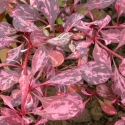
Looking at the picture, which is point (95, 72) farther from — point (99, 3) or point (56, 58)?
point (99, 3)

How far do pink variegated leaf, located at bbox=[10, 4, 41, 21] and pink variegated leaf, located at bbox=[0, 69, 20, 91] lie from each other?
0.45 feet

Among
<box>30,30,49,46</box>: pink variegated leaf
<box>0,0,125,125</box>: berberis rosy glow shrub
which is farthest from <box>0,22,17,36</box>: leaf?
<box>30,30,49,46</box>: pink variegated leaf

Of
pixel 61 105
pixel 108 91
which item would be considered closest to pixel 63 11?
pixel 108 91

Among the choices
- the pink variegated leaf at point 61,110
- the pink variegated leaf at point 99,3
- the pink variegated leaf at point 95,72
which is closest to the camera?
the pink variegated leaf at point 61,110

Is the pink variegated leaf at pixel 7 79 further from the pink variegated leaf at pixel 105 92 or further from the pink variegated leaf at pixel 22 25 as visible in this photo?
the pink variegated leaf at pixel 105 92

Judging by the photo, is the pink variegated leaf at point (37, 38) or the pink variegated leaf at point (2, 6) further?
the pink variegated leaf at point (2, 6)

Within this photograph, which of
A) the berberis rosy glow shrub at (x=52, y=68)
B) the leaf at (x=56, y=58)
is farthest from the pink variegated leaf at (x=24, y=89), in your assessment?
the leaf at (x=56, y=58)

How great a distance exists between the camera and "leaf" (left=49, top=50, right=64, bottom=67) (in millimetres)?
679

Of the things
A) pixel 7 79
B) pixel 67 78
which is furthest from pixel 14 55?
pixel 67 78

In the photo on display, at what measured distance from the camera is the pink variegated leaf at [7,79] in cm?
69

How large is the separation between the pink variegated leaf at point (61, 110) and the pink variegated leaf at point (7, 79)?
0.15 metres

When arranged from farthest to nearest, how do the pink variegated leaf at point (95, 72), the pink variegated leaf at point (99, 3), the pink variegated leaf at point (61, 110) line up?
the pink variegated leaf at point (99, 3) < the pink variegated leaf at point (95, 72) < the pink variegated leaf at point (61, 110)

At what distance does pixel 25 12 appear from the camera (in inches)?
29.5

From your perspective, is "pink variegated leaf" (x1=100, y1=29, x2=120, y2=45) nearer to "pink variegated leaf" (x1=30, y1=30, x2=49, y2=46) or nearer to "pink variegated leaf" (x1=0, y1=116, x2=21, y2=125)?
"pink variegated leaf" (x1=30, y1=30, x2=49, y2=46)
